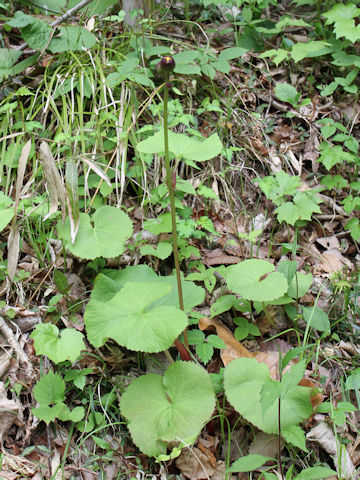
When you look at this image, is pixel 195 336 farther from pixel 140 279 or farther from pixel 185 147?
pixel 185 147

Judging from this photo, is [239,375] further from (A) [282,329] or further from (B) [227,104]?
(B) [227,104]

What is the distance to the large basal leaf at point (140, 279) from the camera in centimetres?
174

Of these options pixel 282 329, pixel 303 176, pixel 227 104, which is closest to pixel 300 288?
pixel 282 329

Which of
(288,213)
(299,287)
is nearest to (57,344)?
(299,287)

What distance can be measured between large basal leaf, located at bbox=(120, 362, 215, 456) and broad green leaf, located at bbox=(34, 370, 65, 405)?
0.24m

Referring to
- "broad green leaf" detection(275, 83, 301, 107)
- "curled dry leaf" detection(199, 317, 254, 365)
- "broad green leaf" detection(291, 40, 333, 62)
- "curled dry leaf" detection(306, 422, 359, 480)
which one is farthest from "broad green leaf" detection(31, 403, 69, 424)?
"broad green leaf" detection(291, 40, 333, 62)

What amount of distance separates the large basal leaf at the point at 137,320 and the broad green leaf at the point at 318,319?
707 millimetres

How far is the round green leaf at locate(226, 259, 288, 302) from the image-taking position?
5.77ft

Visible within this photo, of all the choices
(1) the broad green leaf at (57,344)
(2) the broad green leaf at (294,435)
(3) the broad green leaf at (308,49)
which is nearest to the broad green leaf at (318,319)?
(2) the broad green leaf at (294,435)

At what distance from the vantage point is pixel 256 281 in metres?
1.83

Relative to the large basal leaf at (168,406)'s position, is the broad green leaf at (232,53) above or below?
above

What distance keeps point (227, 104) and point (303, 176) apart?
66 cm

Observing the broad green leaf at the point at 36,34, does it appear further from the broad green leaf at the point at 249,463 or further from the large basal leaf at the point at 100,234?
the broad green leaf at the point at 249,463

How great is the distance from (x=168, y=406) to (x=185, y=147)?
885 millimetres
